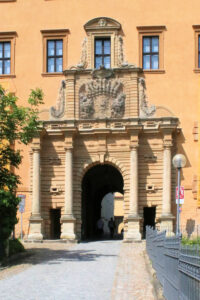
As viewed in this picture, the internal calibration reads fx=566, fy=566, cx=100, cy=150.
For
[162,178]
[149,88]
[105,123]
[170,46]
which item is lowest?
[162,178]

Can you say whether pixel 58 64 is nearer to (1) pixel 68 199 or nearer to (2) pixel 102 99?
(2) pixel 102 99

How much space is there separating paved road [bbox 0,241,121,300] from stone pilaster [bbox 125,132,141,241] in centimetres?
726

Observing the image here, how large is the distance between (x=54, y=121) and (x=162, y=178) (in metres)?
6.62

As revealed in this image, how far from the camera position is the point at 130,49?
104ft

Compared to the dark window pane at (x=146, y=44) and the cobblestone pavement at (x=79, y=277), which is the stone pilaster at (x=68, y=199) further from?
the dark window pane at (x=146, y=44)

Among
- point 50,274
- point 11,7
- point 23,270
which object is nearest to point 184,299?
point 50,274

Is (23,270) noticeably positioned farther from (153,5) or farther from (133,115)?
(153,5)

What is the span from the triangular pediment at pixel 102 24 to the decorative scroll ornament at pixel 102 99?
303 centimetres

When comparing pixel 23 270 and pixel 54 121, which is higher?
pixel 54 121

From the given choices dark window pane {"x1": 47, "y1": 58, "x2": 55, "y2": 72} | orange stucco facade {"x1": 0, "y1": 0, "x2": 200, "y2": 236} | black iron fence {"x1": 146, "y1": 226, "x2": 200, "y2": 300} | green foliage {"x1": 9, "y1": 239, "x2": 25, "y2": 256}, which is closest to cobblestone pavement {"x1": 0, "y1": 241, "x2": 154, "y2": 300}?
green foliage {"x1": 9, "y1": 239, "x2": 25, "y2": 256}

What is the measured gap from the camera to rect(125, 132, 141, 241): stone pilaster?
97.0 feet

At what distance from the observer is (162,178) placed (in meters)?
30.1

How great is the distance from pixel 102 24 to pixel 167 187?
32.3ft

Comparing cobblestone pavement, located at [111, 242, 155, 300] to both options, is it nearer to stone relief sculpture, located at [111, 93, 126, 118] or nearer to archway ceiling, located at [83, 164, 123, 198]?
stone relief sculpture, located at [111, 93, 126, 118]
